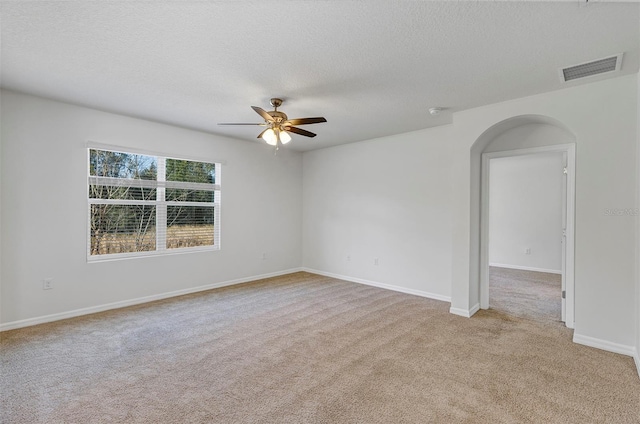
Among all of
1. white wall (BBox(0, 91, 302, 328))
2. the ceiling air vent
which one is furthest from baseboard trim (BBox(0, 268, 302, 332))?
the ceiling air vent

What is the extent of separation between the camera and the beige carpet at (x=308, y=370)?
6.52ft

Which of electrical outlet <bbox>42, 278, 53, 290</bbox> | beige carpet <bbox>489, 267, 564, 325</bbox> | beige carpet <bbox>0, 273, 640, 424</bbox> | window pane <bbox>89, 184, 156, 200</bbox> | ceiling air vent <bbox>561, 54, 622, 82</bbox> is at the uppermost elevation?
ceiling air vent <bbox>561, 54, 622, 82</bbox>

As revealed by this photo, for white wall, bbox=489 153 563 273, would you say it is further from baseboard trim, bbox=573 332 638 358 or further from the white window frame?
the white window frame

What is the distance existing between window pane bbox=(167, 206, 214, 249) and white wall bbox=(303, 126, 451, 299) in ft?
6.87

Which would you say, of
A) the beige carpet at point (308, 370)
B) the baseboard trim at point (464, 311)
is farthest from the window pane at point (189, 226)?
the baseboard trim at point (464, 311)

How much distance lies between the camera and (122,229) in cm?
421

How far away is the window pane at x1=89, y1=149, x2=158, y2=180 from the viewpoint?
3973 millimetres

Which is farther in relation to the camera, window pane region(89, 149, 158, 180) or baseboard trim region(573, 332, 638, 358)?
window pane region(89, 149, 158, 180)

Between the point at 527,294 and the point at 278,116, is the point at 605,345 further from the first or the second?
the point at 278,116

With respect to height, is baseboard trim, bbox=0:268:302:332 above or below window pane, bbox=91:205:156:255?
below

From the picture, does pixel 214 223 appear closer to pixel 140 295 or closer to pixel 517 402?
pixel 140 295

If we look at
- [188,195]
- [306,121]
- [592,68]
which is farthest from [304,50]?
[188,195]

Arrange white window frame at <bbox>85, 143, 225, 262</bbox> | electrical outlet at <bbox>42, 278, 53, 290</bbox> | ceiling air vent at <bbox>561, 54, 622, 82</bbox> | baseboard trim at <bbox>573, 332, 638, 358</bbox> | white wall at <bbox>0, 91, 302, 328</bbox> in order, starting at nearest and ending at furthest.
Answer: ceiling air vent at <bbox>561, 54, 622, 82</bbox>
baseboard trim at <bbox>573, 332, 638, 358</bbox>
white wall at <bbox>0, 91, 302, 328</bbox>
electrical outlet at <bbox>42, 278, 53, 290</bbox>
white window frame at <bbox>85, 143, 225, 262</bbox>

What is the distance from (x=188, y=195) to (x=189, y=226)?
499 millimetres
